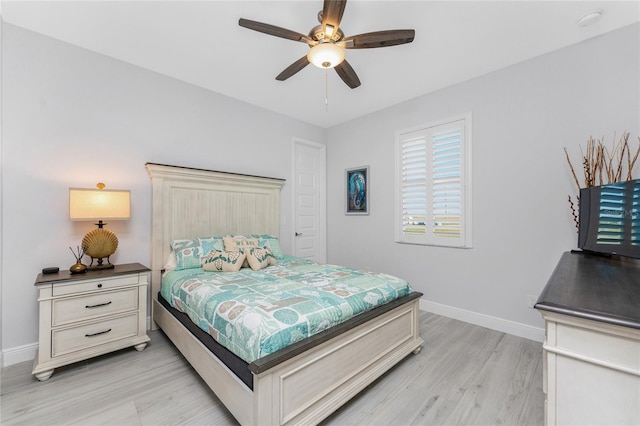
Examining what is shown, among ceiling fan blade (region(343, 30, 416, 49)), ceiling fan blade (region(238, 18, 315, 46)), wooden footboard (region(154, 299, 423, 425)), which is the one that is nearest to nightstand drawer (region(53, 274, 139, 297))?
wooden footboard (region(154, 299, 423, 425))

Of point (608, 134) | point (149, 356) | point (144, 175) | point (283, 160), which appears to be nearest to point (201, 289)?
point (149, 356)

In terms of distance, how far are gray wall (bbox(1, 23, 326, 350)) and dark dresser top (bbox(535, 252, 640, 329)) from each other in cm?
332

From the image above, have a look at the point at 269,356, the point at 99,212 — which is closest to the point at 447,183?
the point at 269,356

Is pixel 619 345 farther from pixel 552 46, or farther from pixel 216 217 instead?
pixel 216 217

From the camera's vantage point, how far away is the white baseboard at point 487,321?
2.67m

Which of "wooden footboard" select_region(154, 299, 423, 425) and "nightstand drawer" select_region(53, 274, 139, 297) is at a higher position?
"nightstand drawer" select_region(53, 274, 139, 297)

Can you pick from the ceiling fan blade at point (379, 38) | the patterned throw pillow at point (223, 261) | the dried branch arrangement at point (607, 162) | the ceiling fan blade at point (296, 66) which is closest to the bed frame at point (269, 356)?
the patterned throw pillow at point (223, 261)

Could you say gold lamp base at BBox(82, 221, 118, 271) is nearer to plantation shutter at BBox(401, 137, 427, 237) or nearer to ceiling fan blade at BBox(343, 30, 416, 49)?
ceiling fan blade at BBox(343, 30, 416, 49)

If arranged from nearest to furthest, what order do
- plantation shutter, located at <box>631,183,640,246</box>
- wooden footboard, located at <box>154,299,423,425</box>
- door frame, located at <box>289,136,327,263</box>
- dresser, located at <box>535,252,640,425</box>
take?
dresser, located at <box>535,252,640,425</box>, wooden footboard, located at <box>154,299,423,425</box>, plantation shutter, located at <box>631,183,640,246</box>, door frame, located at <box>289,136,327,263</box>

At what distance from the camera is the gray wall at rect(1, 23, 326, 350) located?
7.41ft

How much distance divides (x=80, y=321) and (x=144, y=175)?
147 cm

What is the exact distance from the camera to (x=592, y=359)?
0.78m

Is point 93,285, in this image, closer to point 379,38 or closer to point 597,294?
point 379,38

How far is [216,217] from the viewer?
336cm
